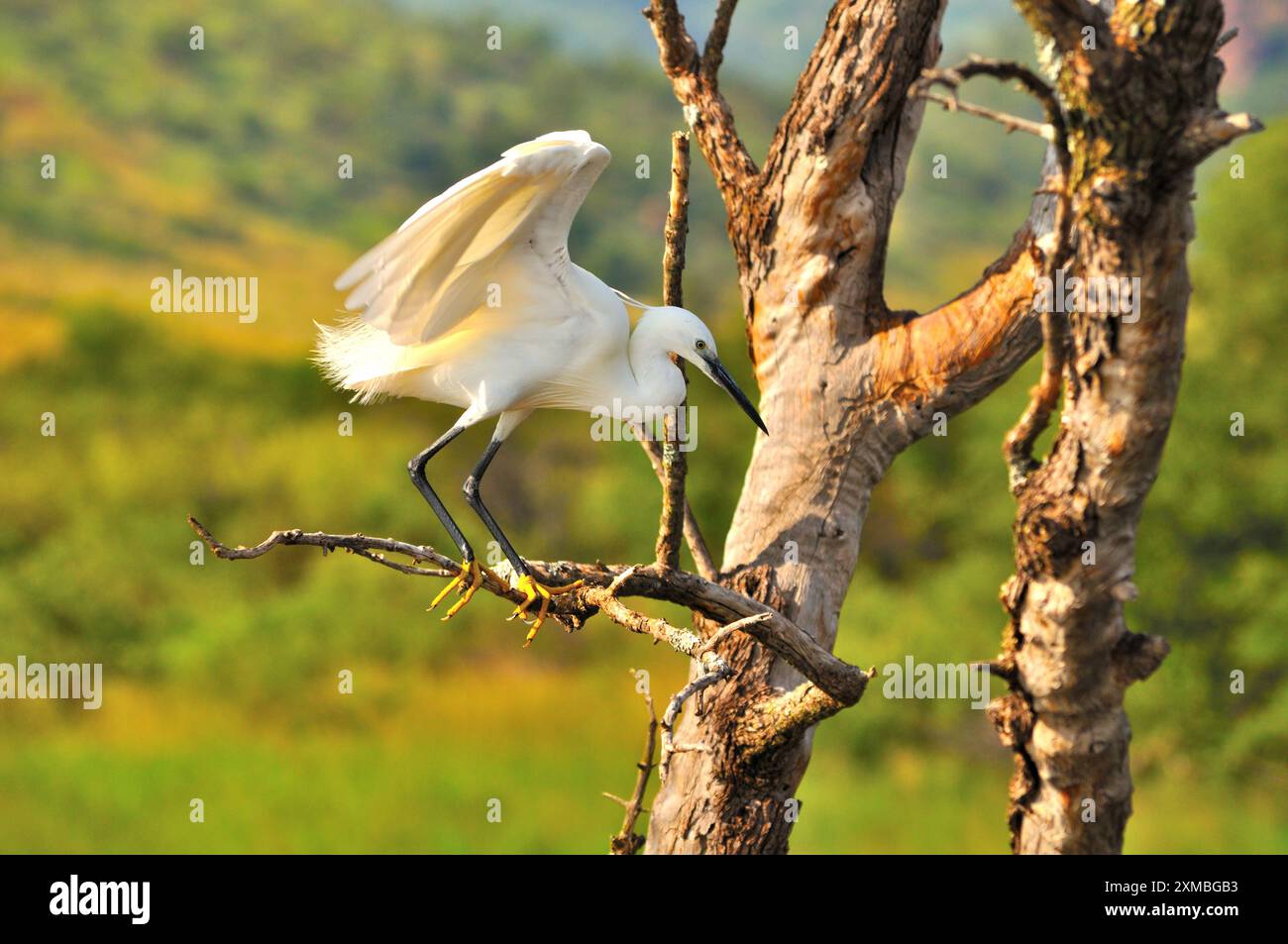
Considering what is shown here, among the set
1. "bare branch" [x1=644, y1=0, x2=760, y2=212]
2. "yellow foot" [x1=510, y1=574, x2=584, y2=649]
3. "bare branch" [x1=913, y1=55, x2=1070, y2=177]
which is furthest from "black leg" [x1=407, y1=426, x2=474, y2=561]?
"bare branch" [x1=913, y1=55, x2=1070, y2=177]

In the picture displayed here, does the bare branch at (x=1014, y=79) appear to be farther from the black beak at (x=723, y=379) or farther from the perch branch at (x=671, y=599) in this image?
the black beak at (x=723, y=379)

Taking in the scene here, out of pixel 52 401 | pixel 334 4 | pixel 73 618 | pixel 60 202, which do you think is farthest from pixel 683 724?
pixel 334 4

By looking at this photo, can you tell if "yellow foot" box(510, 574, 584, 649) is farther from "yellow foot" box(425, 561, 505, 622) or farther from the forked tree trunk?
the forked tree trunk

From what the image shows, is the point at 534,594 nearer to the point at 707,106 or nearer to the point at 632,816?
the point at 632,816

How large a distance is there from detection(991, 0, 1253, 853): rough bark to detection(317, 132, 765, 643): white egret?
4.05ft

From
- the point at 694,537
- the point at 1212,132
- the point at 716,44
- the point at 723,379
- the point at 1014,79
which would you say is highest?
the point at 716,44

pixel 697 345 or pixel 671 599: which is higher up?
pixel 697 345

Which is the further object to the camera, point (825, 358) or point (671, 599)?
point (825, 358)

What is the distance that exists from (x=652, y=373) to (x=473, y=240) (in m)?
0.67

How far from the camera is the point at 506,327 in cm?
398

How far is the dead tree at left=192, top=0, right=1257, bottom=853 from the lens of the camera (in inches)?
97.6

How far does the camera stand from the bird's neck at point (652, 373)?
394 centimetres

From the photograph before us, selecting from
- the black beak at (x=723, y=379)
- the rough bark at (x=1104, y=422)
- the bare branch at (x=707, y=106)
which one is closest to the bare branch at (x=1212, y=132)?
the rough bark at (x=1104, y=422)

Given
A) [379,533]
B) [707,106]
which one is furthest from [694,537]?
[379,533]
